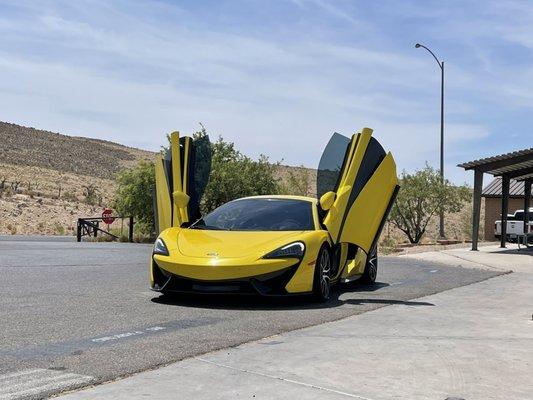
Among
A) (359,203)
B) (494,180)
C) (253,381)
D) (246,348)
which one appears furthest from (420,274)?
(494,180)

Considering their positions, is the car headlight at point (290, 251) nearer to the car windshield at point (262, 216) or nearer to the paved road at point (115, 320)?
the paved road at point (115, 320)

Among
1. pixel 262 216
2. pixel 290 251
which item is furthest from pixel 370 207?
pixel 290 251

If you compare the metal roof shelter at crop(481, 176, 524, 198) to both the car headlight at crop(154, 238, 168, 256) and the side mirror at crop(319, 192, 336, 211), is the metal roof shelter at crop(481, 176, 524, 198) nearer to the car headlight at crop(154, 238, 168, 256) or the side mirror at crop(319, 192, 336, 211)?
the side mirror at crop(319, 192, 336, 211)

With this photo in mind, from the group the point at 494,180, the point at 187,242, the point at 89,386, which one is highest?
the point at 494,180

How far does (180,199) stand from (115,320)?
2901mm

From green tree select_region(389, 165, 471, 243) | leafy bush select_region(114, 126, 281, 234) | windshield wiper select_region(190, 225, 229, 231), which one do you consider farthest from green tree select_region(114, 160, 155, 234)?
windshield wiper select_region(190, 225, 229, 231)

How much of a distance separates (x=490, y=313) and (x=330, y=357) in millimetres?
3595

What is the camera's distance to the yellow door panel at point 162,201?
973 cm

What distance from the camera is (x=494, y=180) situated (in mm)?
Answer: 44656

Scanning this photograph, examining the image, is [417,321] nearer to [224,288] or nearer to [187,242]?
[224,288]

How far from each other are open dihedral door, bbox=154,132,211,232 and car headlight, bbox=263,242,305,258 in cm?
197

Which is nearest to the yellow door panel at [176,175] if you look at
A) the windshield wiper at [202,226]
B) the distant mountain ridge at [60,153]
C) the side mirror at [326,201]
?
the windshield wiper at [202,226]

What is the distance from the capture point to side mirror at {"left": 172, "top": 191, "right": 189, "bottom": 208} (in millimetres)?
9461

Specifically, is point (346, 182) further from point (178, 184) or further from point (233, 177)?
point (233, 177)
